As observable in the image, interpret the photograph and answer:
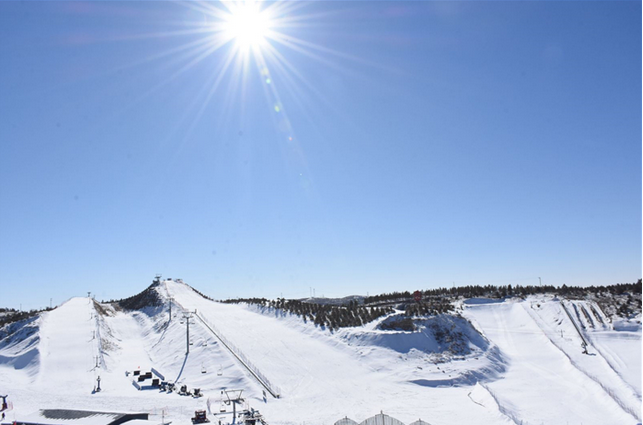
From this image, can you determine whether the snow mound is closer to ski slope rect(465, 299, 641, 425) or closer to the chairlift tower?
the chairlift tower

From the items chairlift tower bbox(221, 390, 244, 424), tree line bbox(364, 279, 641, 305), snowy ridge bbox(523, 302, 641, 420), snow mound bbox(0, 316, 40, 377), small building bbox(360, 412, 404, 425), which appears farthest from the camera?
tree line bbox(364, 279, 641, 305)

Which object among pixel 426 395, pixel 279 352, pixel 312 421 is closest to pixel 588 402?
pixel 426 395

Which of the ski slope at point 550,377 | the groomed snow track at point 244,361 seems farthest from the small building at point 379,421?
the groomed snow track at point 244,361

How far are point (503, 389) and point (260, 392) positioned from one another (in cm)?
1783

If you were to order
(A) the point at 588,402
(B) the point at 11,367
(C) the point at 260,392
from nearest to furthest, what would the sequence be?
(A) the point at 588,402, (C) the point at 260,392, (B) the point at 11,367

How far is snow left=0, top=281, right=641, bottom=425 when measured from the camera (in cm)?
2491

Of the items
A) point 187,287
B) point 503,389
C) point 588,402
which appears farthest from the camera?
point 187,287

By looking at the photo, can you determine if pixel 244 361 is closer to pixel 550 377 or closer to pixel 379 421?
pixel 379 421

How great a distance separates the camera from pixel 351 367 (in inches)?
1371

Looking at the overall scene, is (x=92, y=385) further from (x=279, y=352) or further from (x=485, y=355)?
(x=485, y=355)

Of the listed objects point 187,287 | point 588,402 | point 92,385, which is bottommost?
point 588,402

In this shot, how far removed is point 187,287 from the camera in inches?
3216

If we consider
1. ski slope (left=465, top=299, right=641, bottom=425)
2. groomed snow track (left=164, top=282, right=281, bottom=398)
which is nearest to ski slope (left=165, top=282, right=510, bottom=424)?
groomed snow track (left=164, top=282, right=281, bottom=398)

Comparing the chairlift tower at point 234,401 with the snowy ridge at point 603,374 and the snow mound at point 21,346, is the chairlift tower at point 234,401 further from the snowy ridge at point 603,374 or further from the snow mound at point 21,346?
the snowy ridge at point 603,374
